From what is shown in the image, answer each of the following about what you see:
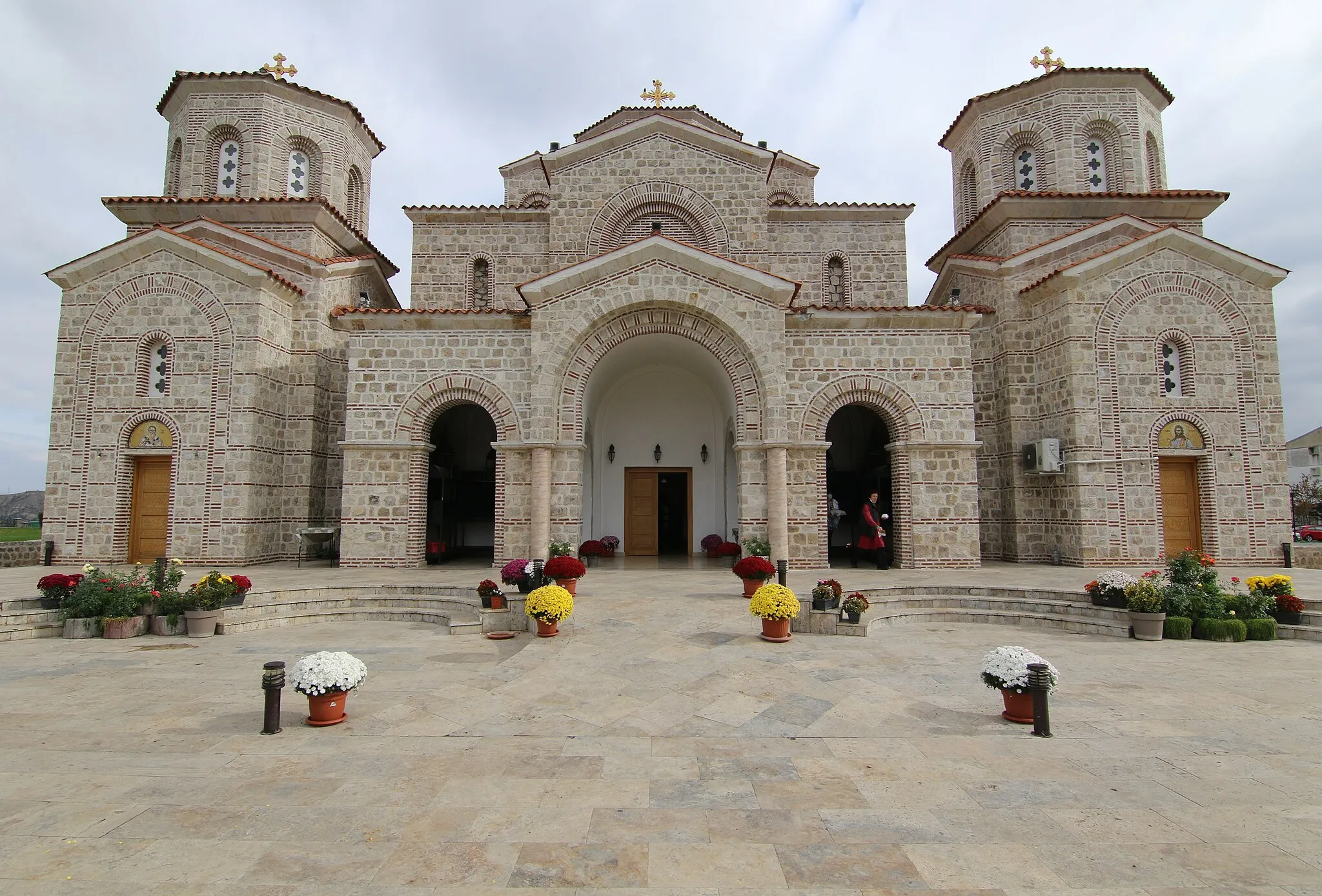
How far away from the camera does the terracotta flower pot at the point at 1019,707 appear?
604 centimetres

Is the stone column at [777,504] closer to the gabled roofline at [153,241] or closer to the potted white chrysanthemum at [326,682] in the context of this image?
the potted white chrysanthemum at [326,682]

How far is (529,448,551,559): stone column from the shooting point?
14844 millimetres

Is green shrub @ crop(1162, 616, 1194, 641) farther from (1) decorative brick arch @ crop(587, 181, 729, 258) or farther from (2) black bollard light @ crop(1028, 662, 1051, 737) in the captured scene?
(1) decorative brick arch @ crop(587, 181, 729, 258)

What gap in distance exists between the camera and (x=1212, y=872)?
3.62 m

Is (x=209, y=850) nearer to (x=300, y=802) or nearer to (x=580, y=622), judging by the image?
(x=300, y=802)

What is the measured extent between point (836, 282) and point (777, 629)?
14470 mm

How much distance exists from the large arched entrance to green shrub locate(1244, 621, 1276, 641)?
11274 millimetres

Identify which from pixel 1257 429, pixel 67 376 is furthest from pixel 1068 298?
pixel 67 376

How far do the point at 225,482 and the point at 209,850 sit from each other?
49.0 ft

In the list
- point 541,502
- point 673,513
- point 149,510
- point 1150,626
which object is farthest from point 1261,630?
point 149,510

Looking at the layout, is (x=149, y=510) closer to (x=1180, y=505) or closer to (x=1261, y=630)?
(x=1261, y=630)

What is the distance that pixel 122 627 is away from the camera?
10.1 metres

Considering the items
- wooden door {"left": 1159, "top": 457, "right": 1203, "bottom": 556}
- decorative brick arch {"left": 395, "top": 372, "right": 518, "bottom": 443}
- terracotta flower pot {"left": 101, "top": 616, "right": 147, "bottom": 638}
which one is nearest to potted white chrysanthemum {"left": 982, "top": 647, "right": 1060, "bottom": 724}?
terracotta flower pot {"left": 101, "top": 616, "right": 147, "bottom": 638}

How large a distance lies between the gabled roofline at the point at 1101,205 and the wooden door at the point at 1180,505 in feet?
24.7
